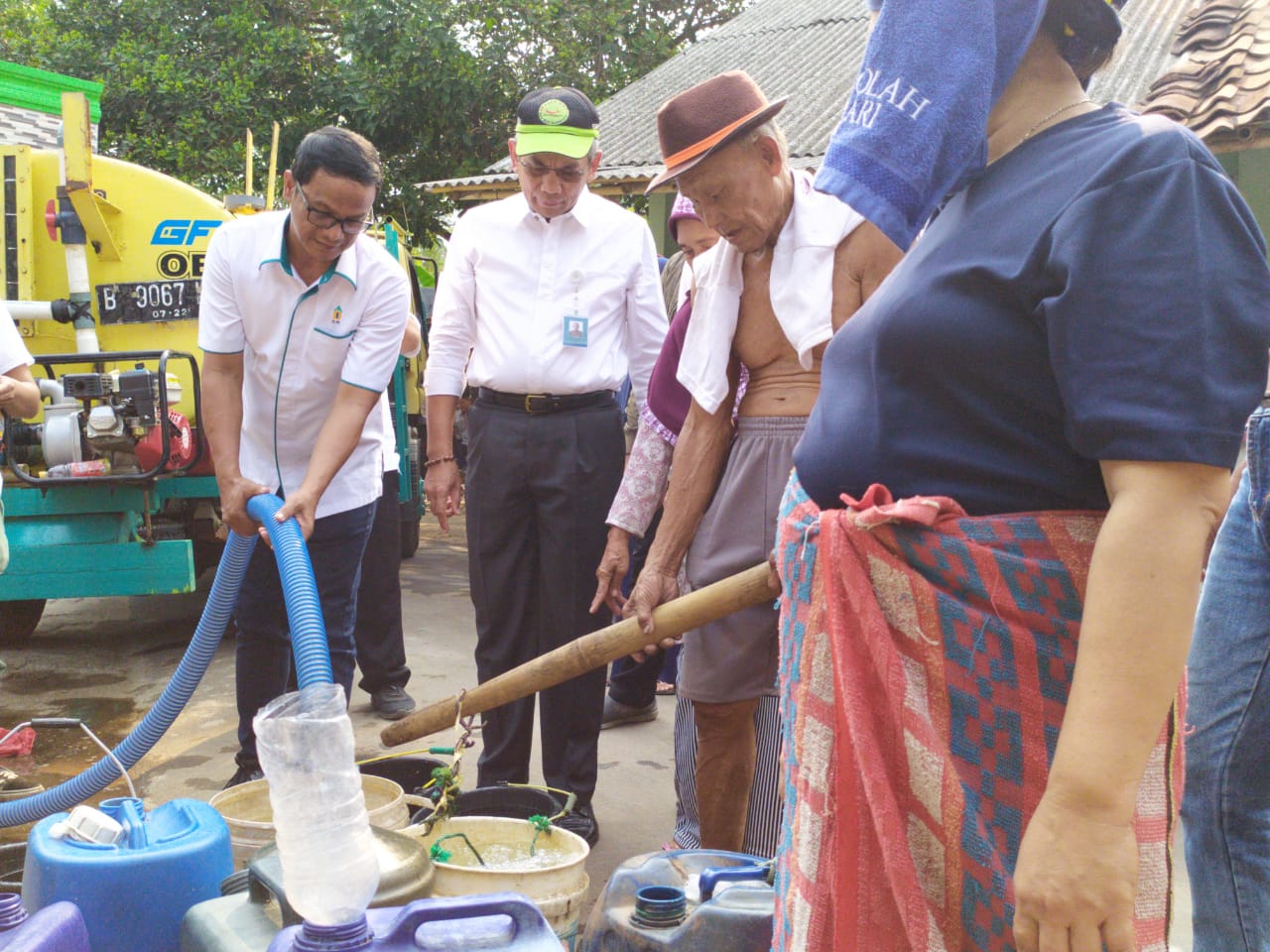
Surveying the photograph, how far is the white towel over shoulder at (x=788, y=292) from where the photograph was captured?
2475mm

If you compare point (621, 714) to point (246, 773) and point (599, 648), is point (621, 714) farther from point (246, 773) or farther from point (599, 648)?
point (599, 648)

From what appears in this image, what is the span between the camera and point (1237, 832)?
6.56ft

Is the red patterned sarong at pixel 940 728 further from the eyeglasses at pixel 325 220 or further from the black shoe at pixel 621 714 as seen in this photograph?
the black shoe at pixel 621 714

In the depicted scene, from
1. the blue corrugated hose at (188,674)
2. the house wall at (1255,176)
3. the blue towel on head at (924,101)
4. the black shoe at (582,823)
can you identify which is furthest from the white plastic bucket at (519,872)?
the house wall at (1255,176)

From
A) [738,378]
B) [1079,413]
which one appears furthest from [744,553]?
[1079,413]

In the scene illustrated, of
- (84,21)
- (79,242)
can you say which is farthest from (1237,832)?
(84,21)

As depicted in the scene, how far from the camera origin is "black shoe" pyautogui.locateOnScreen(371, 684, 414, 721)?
189 inches

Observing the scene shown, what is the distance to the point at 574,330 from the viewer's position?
3.48 m

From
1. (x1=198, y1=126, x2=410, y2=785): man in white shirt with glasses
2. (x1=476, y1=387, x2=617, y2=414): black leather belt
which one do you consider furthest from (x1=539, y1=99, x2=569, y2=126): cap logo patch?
(x1=476, y1=387, x2=617, y2=414): black leather belt

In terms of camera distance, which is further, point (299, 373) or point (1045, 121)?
point (299, 373)

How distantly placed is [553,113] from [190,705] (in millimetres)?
3088

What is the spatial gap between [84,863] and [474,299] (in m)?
2.08

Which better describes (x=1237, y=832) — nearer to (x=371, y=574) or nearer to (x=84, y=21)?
(x=371, y=574)

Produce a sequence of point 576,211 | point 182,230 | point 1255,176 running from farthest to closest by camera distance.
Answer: point 1255,176, point 182,230, point 576,211
